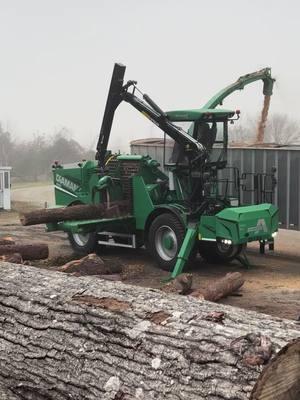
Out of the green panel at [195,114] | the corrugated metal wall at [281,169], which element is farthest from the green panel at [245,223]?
A: the green panel at [195,114]

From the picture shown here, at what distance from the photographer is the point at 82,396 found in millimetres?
3787

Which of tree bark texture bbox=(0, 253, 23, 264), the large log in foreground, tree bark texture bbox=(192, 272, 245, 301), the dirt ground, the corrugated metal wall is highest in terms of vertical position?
the corrugated metal wall

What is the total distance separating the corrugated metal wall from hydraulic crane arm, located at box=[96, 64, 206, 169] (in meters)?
2.00

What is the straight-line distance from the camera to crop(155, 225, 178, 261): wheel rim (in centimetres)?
1098

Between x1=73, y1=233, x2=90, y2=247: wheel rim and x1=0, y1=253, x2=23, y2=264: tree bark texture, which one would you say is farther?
x1=73, y1=233, x2=90, y2=247: wheel rim

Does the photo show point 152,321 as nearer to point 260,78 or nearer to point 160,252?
point 160,252

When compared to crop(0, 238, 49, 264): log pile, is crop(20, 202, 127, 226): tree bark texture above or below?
above

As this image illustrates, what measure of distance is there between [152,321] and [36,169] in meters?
38.4

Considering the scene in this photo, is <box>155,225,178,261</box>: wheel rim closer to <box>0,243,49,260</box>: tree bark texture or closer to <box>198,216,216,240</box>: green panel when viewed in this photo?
<box>198,216,216,240</box>: green panel

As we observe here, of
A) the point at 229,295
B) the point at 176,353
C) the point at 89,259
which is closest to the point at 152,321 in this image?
the point at 176,353

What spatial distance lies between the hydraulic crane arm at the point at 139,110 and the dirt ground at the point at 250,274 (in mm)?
2073

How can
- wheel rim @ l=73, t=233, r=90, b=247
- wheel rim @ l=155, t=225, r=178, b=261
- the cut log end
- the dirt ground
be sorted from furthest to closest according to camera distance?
wheel rim @ l=73, t=233, r=90, b=247 → wheel rim @ l=155, t=225, r=178, b=261 → the dirt ground → the cut log end

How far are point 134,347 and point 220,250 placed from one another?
783cm

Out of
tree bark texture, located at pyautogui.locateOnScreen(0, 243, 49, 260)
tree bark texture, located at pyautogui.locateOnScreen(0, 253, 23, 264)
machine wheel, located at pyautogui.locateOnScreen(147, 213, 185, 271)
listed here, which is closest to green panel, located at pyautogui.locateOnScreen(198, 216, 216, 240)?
machine wheel, located at pyautogui.locateOnScreen(147, 213, 185, 271)
